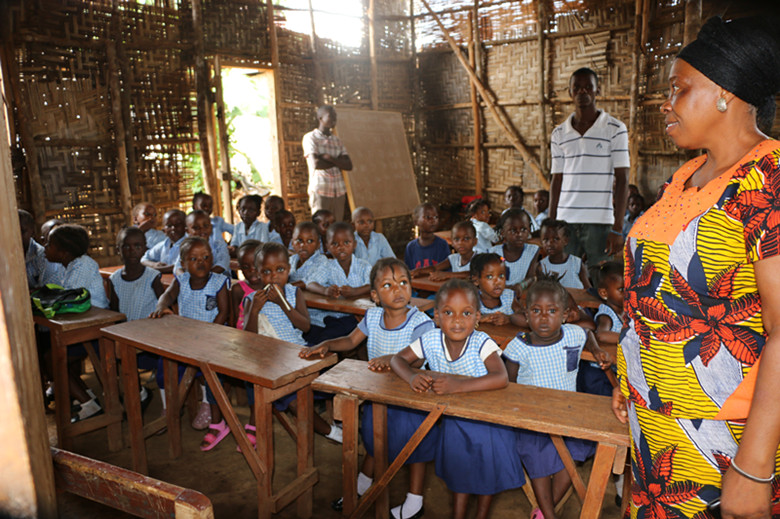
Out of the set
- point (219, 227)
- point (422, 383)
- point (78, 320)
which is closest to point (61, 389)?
point (78, 320)

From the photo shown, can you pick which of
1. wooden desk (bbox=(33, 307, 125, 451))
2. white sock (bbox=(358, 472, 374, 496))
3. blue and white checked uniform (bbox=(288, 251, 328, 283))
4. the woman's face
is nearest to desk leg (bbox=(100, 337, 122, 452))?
wooden desk (bbox=(33, 307, 125, 451))

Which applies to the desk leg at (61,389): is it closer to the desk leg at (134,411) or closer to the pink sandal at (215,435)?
the desk leg at (134,411)

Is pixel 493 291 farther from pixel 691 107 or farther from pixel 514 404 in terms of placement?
pixel 691 107

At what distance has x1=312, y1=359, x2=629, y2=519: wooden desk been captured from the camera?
168 centimetres

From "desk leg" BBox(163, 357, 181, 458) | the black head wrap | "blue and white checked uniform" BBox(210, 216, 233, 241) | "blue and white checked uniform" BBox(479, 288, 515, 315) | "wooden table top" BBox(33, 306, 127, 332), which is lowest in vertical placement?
"desk leg" BBox(163, 357, 181, 458)

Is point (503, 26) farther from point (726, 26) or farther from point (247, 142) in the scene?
point (726, 26)

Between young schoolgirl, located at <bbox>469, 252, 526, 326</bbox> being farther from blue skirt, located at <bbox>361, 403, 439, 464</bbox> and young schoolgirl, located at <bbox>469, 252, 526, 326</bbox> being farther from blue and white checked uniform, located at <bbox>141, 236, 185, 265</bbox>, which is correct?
blue and white checked uniform, located at <bbox>141, 236, 185, 265</bbox>

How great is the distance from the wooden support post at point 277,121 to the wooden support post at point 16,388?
710 cm

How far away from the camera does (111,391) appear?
3.09 meters

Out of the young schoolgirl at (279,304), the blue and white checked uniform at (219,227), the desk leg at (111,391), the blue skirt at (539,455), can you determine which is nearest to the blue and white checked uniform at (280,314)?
the young schoolgirl at (279,304)

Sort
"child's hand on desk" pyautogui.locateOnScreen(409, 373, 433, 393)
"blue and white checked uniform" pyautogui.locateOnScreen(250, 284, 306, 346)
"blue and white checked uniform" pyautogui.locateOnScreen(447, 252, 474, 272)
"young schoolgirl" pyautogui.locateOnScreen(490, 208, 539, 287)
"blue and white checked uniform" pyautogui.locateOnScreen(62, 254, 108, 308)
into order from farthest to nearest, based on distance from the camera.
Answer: "blue and white checked uniform" pyautogui.locateOnScreen(447, 252, 474, 272) → "young schoolgirl" pyautogui.locateOnScreen(490, 208, 539, 287) → "blue and white checked uniform" pyautogui.locateOnScreen(62, 254, 108, 308) → "blue and white checked uniform" pyautogui.locateOnScreen(250, 284, 306, 346) → "child's hand on desk" pyautogui.locateOnScreen(409, 373, 433, 393)

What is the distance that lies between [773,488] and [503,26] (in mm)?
7987

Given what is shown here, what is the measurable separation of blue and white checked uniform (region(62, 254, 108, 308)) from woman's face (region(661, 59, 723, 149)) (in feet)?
11.0

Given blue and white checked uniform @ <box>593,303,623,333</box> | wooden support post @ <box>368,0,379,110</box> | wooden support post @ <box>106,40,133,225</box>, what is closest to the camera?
blue and white checked uniform @ <box>593,303,623,333</box>
